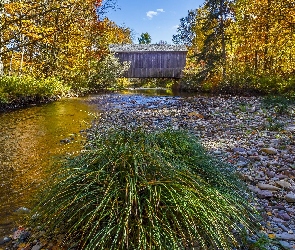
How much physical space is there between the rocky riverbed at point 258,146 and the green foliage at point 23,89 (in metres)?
5.29

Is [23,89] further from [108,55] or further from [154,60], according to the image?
[154,60]

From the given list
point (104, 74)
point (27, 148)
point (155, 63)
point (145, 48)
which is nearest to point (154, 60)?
point (155, 63)

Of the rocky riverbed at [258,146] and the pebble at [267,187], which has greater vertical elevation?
the pebble at [267,187]

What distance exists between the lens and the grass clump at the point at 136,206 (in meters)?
1.99

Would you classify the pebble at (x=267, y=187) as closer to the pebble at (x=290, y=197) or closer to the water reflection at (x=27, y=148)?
the pebble at (x=290, y=197)

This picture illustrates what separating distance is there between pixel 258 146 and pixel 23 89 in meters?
9.73

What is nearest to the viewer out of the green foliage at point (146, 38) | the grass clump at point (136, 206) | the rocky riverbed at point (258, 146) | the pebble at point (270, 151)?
the grass clump at point (136, 206)

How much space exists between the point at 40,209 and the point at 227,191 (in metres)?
1.71

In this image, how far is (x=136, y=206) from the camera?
6.95ft

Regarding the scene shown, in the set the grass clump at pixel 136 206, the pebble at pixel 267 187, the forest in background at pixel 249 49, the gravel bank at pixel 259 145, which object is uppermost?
the forest in background at pixel 249 49

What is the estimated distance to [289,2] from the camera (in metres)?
13.2

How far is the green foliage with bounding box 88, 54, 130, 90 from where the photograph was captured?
20595 millimetres

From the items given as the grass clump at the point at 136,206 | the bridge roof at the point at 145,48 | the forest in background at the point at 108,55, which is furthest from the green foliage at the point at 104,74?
the grass clump at the point at 136,206

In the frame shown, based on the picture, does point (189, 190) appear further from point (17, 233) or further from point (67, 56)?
point (67, 56)
